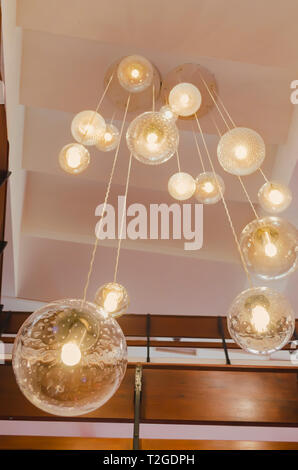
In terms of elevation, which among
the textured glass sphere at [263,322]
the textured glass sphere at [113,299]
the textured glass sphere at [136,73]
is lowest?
the textured glass sphere at [263,322]

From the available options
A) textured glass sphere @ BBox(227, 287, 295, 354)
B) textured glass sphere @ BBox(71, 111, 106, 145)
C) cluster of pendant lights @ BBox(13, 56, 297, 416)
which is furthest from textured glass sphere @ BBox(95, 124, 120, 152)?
textured glass sphere @ BBox(227, 287, 295, 354)

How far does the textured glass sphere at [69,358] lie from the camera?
1.12 metres

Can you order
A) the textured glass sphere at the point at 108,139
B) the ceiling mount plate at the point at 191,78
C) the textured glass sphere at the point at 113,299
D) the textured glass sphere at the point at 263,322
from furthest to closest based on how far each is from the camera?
the ceiling mount plate at the point at 191,78 → the textured glass sphere at the point at 108,139 → the textured glass sphere at the point at 113,299 → the textured glass sphere at the point at 263,322

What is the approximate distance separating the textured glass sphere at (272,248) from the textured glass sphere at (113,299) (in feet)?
3.32

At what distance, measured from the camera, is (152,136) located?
1.94 metres

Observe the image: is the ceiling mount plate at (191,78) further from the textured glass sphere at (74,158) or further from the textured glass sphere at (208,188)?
the textured glass sphere at (74,158)

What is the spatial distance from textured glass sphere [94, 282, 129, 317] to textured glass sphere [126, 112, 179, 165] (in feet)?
3.16

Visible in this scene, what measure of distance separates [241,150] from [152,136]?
452 mm

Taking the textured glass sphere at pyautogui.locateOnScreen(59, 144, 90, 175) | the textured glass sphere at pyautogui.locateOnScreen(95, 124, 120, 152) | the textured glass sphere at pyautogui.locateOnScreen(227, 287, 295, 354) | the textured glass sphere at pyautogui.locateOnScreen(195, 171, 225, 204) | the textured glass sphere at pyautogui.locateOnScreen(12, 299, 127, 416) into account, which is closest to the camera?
the textured glass sphere at pyautogui.locateOnScreen(12, 299, 127, 416)

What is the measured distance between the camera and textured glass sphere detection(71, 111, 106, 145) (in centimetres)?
255

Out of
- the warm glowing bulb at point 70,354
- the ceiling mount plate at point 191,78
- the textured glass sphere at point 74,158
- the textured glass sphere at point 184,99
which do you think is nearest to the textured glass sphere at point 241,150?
the textured glass sphere at point 184,99

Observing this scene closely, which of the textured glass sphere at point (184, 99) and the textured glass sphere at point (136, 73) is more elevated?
the textured glass sphere at point (136, 73)

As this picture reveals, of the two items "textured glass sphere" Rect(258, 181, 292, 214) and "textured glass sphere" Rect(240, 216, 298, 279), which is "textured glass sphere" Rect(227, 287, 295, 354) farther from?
"textured glass sphere" Rect(258, 181, 292, 214)

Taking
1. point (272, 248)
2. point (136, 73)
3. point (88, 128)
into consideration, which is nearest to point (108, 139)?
point (88, 128)
